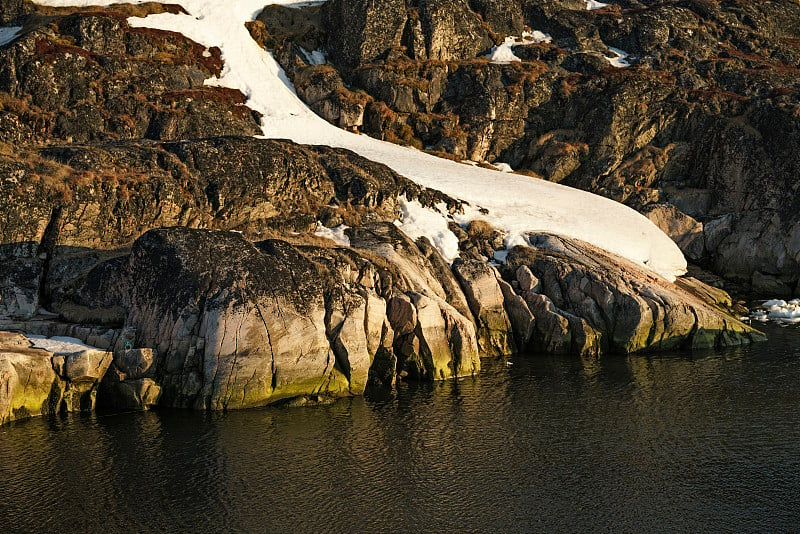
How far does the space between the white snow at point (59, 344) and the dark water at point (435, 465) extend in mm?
3361

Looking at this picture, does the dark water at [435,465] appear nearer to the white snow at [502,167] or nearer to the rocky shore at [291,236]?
the rocky shore at [291,236]

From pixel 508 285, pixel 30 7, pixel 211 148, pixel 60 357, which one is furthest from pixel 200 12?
pixel 60 357

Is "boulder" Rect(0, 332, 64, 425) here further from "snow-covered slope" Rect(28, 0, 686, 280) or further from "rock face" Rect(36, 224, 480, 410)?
"snow-covered slope" Rect(28, 0, 686, 280)

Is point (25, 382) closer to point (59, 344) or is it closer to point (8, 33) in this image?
point (59, 344)

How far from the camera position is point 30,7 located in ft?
260

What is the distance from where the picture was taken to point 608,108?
80250 millimetres

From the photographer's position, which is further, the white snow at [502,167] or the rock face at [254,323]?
the white snow at [502,167]

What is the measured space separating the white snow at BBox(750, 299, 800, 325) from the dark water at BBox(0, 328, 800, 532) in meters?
20.5

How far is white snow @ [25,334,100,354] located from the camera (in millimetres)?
32938

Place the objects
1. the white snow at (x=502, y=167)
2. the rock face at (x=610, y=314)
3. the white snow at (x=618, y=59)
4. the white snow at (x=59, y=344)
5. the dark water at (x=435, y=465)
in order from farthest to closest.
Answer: the white snow at (x=618, y=59), the white snow at (x=502, y=167), the rock face at (x=610, y=314), the white snow at (x=59, y=344), the dark water at (x=435, y=465)

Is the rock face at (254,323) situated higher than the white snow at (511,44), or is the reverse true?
the white snow at (511,44)

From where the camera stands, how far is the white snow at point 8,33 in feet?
232

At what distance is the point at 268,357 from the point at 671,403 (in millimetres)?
18754

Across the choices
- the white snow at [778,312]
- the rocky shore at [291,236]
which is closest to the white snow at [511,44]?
the rocky shore at [291,236]
